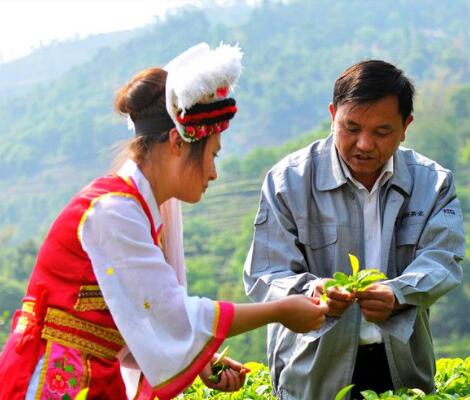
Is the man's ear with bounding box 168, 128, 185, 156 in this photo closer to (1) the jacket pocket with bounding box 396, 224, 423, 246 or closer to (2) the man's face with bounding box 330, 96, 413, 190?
(2) the man's face with bounding box 330, 96, 413, 190

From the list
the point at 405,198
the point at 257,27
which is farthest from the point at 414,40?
the point at 405,198

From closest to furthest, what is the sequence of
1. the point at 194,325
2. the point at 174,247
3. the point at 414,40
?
the point at 194,325
the point at 174,247
the point at 414,40

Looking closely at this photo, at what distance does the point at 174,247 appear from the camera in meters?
3.00

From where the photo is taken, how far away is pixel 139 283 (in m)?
2.57

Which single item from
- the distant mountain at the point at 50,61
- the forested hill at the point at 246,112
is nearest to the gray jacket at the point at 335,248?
the forested hill at the point at 246,112

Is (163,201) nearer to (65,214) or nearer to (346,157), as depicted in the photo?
(65,214)

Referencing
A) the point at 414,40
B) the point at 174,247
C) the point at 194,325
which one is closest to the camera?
the point at 194,325

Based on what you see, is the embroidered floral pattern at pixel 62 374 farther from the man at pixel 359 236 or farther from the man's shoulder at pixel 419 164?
the man's shoulder at pixel 419 164

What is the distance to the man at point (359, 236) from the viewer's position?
344cm

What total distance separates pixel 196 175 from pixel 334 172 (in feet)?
3.39

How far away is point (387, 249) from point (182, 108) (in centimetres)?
120

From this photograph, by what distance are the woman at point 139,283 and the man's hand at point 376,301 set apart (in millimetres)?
486

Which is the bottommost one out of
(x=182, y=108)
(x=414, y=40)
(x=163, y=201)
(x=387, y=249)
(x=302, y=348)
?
(x=414, y=40)

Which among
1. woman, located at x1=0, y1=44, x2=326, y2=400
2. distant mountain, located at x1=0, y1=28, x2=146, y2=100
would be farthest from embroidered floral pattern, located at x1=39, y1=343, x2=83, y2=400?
distant mountain, located at x1=0, y1=28, x2=146, y2=100
